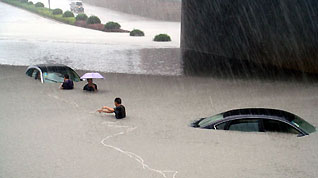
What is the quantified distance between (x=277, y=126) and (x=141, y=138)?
12.4ft

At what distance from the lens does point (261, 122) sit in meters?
11.8

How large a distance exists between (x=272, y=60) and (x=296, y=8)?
4.71 meters

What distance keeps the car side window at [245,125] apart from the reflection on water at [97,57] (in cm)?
1692

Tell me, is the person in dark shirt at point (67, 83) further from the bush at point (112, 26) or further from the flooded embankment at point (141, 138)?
the bush at point (112, 26)

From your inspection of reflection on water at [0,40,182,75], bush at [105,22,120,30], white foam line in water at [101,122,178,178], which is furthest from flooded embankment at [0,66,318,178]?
bush at [105,22,120,30]

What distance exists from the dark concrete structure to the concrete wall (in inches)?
1233

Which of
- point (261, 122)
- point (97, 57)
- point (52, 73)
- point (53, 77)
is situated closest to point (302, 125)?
point (261, 122)

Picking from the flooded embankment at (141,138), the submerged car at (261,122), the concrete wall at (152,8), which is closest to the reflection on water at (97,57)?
the flooded embankment at (141,138)

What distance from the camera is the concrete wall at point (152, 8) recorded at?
260 ft

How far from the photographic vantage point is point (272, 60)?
106 ft

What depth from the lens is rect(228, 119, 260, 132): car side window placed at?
11883mm

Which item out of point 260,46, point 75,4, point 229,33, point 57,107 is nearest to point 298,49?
point 260,46

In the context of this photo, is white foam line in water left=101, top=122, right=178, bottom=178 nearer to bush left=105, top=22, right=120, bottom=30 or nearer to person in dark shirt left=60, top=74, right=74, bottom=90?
person in dark shirt left=60, top=74, right=74, bottom=90

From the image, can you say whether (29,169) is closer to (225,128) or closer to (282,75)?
(225,128)
